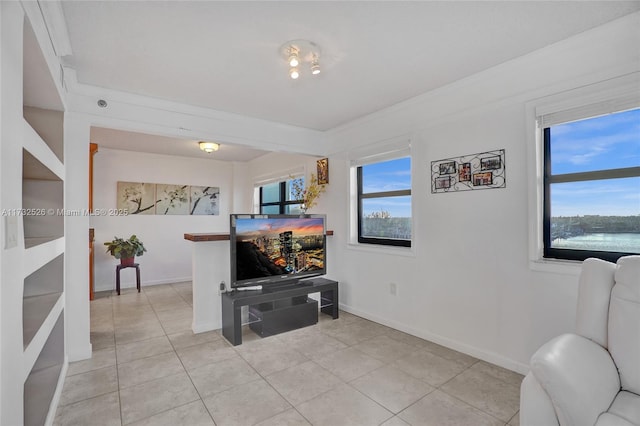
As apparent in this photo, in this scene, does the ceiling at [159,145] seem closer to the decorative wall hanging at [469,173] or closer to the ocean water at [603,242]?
the decorative wall hanging at [469,173]

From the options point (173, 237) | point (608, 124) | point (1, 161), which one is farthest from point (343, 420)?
point (173, 237)

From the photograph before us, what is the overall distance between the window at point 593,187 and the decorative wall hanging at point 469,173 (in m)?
0.31

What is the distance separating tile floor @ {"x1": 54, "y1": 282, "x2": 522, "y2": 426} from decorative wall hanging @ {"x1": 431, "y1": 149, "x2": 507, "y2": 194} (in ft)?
4.78

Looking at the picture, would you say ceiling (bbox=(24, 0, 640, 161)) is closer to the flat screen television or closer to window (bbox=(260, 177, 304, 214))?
the flat screen television

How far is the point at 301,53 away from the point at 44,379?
8.84 ft

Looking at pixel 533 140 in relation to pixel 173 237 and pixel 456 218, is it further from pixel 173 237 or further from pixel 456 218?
pixel 173 237

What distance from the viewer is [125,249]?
4773mm

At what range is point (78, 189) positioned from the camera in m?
2.64

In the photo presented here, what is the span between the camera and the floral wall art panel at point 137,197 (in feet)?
17.3

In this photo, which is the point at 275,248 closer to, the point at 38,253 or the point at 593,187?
the point at 38,253

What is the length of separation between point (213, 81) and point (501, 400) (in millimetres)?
3201

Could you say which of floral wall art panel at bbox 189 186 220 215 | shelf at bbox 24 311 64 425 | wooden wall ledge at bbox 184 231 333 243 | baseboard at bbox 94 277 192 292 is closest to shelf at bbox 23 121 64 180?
shelf at bbox 24 311 64 425

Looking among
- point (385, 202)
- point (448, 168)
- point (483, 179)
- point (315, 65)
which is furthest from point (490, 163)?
point (315, 65)

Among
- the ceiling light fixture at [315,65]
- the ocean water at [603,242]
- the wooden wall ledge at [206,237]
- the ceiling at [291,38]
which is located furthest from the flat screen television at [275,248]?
the ocean water at [603,242]
